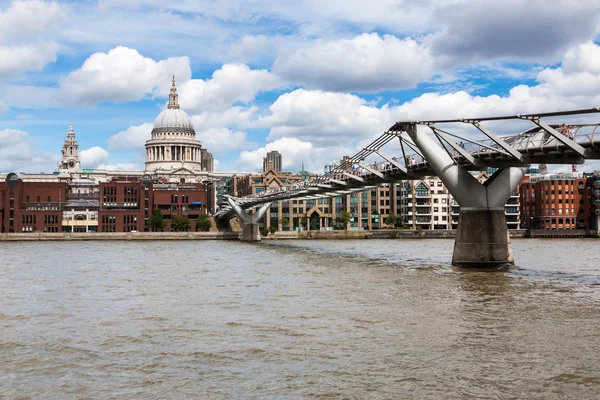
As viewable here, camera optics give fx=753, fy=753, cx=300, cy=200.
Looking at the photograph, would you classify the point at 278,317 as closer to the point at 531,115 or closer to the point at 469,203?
the point at 531,115

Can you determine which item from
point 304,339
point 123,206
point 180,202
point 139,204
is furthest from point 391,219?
point 304,339

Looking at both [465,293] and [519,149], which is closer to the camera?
[465,293]

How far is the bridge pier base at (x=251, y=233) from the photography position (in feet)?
379

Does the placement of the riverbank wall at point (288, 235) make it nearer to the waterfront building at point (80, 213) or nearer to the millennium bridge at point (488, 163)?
the waterfront building at point (80, 213)

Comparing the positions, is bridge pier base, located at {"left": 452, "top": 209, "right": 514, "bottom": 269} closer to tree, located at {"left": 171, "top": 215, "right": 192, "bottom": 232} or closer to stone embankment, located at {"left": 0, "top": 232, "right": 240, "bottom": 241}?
stone embankment, located at {"left": 0, "top": 232, "right": 240, "bottom": 241}

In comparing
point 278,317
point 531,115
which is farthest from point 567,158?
point 278,317

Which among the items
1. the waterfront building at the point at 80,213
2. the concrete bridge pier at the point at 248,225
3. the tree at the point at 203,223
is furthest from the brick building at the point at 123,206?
the concrete bridge pier at the point at 248,225

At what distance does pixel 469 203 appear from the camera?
43.2 m

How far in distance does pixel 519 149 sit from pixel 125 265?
94.1 ft

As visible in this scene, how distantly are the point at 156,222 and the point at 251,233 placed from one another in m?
27.0

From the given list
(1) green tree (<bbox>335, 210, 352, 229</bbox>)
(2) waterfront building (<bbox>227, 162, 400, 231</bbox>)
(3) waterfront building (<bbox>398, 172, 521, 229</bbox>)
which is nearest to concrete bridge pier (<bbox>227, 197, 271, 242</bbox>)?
(2) waterfront building (<bbox>227, 162, 400, 231</bbox>)

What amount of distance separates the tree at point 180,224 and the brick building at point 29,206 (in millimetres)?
20236

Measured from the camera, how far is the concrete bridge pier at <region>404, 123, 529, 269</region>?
43000 millimetres

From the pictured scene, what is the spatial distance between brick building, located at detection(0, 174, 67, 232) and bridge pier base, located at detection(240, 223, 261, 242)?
3810cm
